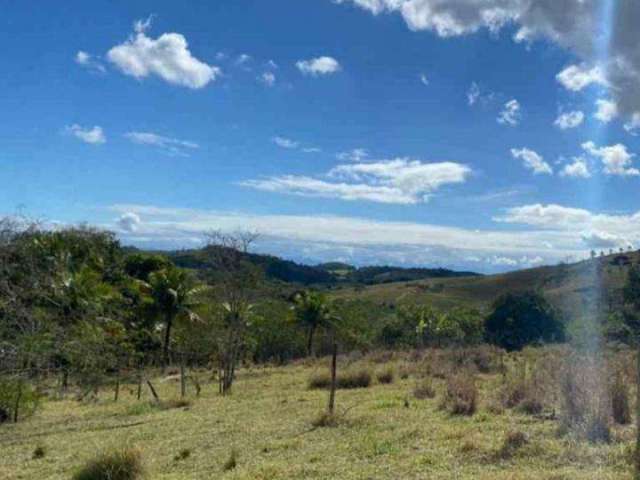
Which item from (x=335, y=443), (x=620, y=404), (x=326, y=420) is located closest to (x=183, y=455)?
(x=335, y=443)

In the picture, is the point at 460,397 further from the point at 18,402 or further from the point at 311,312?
the point at 311,312

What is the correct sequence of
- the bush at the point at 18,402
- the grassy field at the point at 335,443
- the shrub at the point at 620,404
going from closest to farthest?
1. the grassy field at the point at 335,443
2. the shrub at the point at 620,404
3. the bush at the point at 18,402

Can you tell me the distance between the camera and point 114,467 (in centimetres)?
959

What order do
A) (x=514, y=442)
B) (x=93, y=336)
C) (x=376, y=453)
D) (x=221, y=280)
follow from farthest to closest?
1. (x=221, y=280)
2. (x=93, y=336)
3. (x=376, y=453)
4. (x=514, y=442)

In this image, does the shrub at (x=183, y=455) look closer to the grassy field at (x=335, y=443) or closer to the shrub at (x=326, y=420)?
the grassy field at (x=335, y=443)

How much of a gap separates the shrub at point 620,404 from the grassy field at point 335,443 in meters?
0.44

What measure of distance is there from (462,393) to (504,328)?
41.5 m

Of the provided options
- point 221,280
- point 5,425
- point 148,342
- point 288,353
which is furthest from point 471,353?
point 288,353

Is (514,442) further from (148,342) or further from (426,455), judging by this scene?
(148,342)

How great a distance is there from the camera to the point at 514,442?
911 cm

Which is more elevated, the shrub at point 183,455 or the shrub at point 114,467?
the shrub at point 114,467

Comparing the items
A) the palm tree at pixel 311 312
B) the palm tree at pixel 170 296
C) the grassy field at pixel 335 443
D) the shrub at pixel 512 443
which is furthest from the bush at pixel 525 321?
the shrub at pixel 512 443

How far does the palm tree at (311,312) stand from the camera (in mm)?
53094

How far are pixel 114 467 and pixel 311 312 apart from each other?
43.8m
